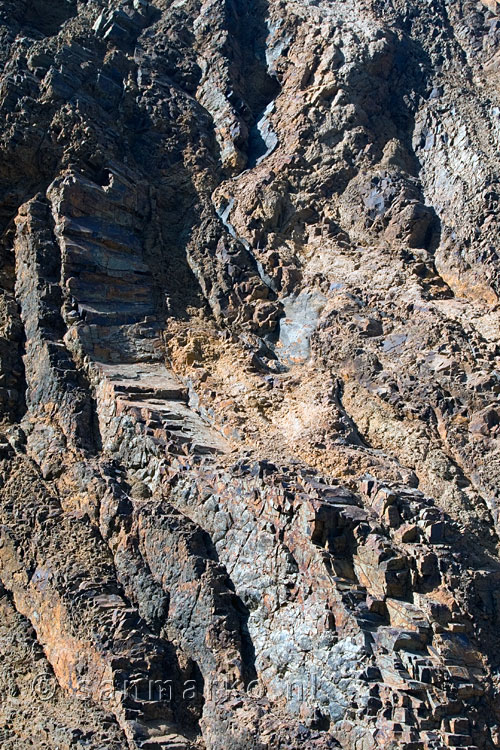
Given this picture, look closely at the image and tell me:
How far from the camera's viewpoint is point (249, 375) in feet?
38.9

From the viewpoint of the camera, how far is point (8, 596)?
9.73 m

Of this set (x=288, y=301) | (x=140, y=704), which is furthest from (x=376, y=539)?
(x=288, y=301)

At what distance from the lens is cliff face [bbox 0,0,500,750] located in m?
8.31

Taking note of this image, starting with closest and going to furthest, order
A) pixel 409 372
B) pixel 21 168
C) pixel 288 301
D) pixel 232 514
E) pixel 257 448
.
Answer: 1. pixel 232 514
2. pixel 257 448
3. pixel 409 372
4. pixel 288 301
5. pixel 21 168

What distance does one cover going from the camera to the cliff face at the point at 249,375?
831cm

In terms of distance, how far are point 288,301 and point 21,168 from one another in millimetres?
5174

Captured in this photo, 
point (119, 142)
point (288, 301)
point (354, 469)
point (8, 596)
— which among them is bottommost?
point (8, 596)

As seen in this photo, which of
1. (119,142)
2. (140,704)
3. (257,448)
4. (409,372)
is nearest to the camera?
(140,704)

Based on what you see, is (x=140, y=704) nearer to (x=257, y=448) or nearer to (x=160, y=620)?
(x=160, y=620)

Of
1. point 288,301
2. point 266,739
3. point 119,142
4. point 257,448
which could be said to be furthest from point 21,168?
point 266,739

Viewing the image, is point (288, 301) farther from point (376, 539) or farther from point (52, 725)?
point (52, 725)

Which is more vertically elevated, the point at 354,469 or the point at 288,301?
the point at 288,301

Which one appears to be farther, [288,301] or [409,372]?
[288,301]

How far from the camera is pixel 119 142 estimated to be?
15281 millimetres
